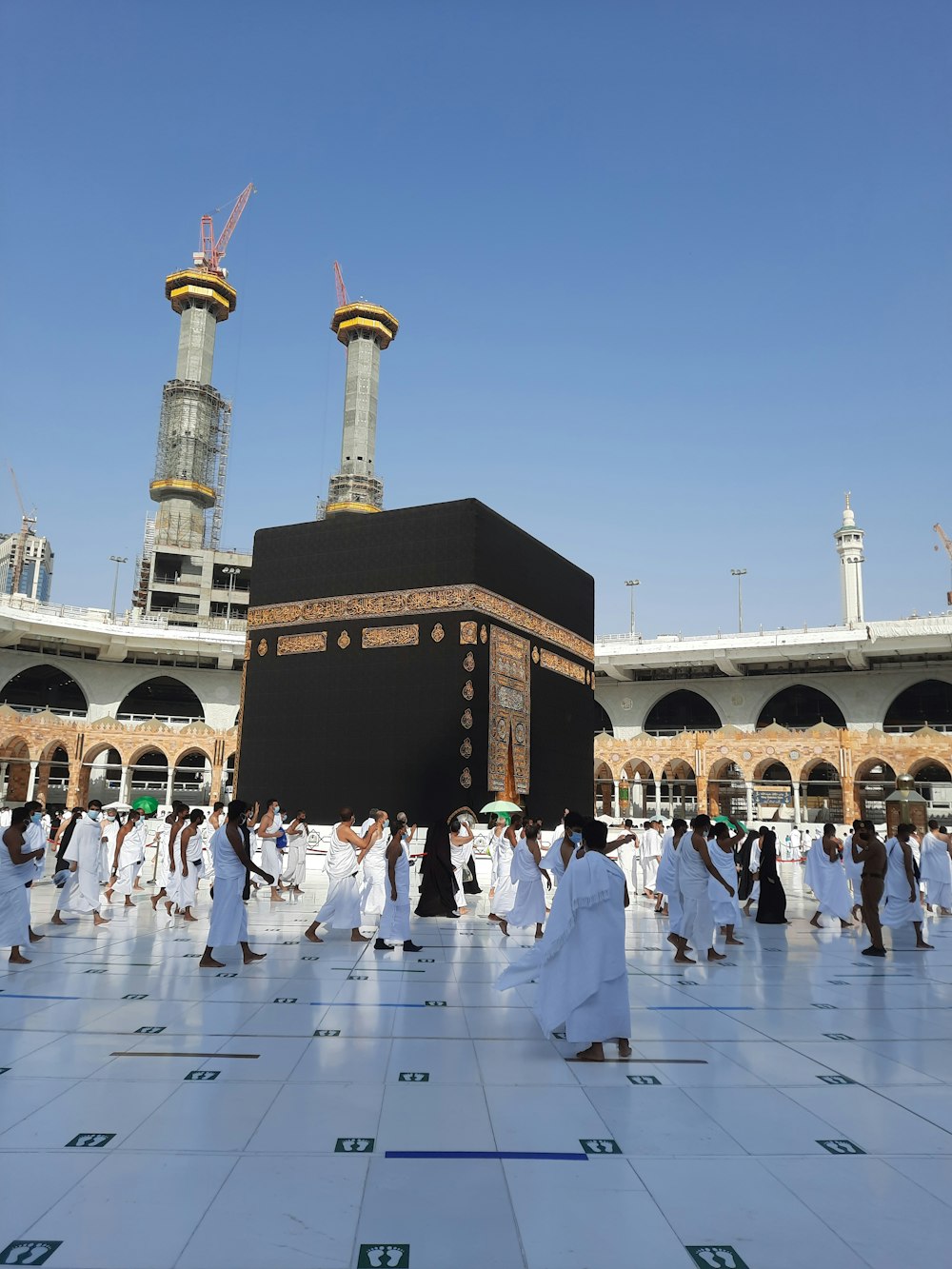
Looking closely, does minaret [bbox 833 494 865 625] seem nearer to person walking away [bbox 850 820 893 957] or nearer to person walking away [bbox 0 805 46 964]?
person walking away [bbox 850 820 893 957]

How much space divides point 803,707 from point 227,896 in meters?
30.2

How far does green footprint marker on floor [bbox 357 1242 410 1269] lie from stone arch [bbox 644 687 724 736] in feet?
107

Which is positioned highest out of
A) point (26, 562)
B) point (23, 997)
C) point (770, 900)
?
point (26, 562)

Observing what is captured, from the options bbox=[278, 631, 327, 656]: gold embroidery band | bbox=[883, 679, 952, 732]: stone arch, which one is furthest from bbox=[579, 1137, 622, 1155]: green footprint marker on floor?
bbox=[883, 679, 952, 732]: stone arch

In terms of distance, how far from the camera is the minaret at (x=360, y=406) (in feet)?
162

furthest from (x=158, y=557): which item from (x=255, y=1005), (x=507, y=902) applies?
(x=255, y=1005)

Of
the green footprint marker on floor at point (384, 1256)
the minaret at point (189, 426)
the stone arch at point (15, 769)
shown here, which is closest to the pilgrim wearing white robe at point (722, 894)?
the green footprint marker on floor at point (384, 1256)

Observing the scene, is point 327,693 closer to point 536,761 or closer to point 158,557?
point 536,761

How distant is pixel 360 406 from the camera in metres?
50.5

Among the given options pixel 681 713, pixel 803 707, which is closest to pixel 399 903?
pixel 803 707

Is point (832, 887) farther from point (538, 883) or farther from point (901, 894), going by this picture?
point (538, 883)

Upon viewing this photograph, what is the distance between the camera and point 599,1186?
2449mm

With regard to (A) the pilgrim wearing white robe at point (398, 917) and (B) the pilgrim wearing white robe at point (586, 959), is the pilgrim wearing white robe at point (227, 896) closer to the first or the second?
(A) the pilgrim wearing white robe at point (398, 917)

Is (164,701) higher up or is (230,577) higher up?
(230,577)
